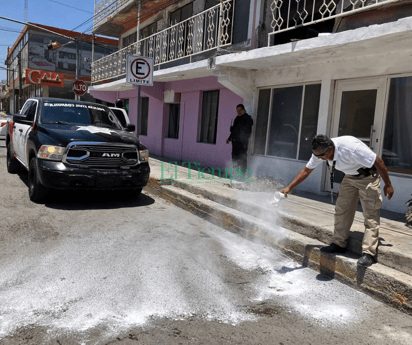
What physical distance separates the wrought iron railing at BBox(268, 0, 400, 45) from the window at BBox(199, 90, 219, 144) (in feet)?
10.4

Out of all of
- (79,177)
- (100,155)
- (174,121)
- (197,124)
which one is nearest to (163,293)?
(79,177)

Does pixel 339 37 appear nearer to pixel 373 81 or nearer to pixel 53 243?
pixel 373 81

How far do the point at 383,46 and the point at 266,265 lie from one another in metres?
4.02

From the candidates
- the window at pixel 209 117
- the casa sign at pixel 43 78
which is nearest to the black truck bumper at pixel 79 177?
the window at pixel 209 117

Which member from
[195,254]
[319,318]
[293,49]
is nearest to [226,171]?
[293,49]

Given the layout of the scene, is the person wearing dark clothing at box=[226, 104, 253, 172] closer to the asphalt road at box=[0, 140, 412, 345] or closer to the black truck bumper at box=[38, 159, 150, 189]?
the black truck bumper at box=[38, 159, 150, 189]

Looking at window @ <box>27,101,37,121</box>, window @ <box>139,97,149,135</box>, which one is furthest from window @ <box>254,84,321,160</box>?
window @ <box>139,97,149,135</box>

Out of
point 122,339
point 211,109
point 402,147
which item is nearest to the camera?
point 122,339

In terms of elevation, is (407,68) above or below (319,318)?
above

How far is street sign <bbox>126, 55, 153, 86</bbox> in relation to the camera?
8141 millimetres

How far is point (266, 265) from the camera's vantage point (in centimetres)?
420

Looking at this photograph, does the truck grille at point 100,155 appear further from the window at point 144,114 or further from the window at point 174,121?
the window at point 144,114

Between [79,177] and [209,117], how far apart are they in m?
6.31

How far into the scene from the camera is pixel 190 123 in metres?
12.2
